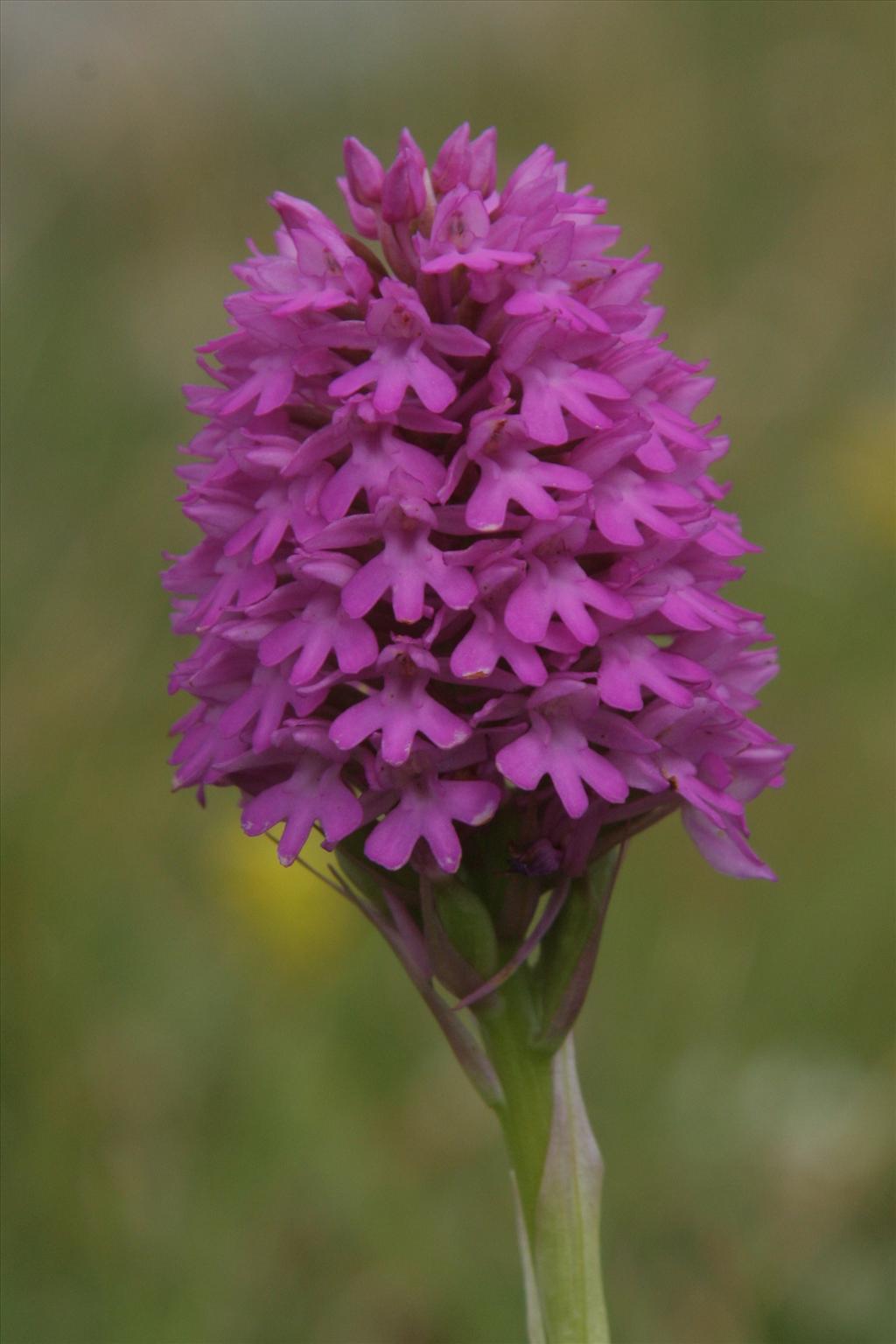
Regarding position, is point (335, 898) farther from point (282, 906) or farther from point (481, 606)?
point (481, 606)

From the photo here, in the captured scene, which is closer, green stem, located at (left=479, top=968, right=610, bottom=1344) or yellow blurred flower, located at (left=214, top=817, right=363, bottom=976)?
green stem, located at (left=479, top=968, right=610, bottom=1344)

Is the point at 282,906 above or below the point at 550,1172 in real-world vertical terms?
above

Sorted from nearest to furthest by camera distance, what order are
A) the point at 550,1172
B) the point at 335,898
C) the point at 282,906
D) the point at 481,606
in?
the point at 481,606
the point at 550,1172
the point at 282,906
the point at 335,898

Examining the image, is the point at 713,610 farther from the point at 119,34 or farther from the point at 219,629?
the point at 119,34

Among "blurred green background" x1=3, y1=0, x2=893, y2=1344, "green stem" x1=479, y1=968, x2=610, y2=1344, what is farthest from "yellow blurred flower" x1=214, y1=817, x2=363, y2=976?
"green stem" x1=479, y1=968, x2=610, y2=1344

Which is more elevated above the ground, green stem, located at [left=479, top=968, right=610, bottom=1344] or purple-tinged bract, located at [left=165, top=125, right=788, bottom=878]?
purple-tinged bract, located at [left=165, top=125, right=788, bottom=878]

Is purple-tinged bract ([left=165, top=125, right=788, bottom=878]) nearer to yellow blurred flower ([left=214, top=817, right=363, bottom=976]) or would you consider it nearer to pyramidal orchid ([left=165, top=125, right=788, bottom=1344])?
pyramidal orchid ([left=165, top=125, right=788, bottom=1344])

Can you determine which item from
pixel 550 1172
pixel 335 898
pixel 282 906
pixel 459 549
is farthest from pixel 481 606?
pixel 335 898

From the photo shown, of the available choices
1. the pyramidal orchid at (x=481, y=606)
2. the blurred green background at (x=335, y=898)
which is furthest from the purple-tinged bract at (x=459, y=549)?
the blurred green background at (x=335, y=898)
